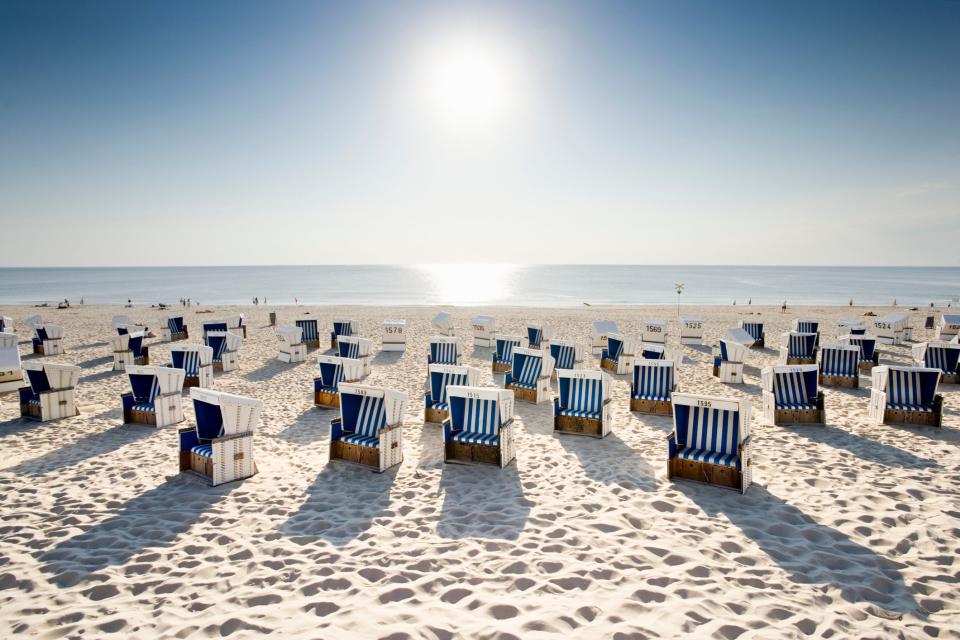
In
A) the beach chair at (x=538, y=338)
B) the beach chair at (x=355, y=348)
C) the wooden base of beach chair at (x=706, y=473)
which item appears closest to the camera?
the wooden base of beach chair at (x=706, y=473)

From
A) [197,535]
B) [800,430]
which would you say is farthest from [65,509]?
[800,430]

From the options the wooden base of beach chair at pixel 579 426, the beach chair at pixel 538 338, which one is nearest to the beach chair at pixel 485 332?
the beach chair at pixel 538 338

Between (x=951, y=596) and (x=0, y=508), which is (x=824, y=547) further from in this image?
(x=0, y=508)

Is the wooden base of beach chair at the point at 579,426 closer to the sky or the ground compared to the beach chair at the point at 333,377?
closer to the ground

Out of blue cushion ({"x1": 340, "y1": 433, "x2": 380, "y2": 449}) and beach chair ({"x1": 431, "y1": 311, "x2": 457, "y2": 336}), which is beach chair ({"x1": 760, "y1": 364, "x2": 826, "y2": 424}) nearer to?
blue cushion ({"x1": 340, "y1": 433, "x2": 380, "y2": 449})

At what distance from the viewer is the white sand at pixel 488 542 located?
3.92m

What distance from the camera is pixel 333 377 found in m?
10.9

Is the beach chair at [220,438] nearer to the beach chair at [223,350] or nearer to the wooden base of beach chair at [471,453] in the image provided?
the wooden base of beach chair at [471,453]

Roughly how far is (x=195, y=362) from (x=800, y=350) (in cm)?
1710

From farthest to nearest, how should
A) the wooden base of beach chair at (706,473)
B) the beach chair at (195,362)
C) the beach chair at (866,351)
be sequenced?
the beach chair at (866,351)
the beach chair at (195,362)
the wooden base of beach chair at (706,473)

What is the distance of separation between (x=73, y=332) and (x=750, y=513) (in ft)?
93.5

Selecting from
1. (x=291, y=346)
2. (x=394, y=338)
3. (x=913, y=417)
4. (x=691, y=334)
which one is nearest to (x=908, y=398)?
(x=913, y=417)

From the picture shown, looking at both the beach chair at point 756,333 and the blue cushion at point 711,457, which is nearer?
the blue cushion at point 711,457

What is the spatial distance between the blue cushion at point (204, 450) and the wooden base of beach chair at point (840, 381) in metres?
13.6
